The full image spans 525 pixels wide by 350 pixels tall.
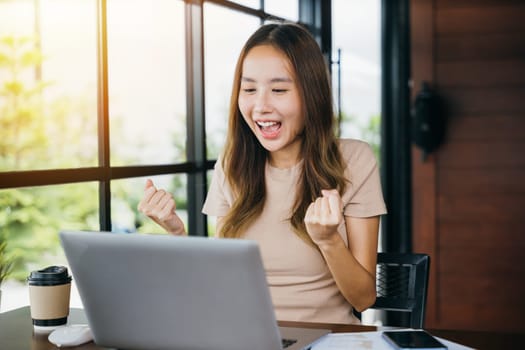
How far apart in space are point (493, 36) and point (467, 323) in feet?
5.17

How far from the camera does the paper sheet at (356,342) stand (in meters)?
1.39

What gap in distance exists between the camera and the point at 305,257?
1946 mm

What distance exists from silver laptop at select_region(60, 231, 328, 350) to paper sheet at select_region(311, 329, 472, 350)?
19 cm

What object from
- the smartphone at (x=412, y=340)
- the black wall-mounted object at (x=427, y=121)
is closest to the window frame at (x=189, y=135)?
the black wall-mounted object at (x=427, y=121)

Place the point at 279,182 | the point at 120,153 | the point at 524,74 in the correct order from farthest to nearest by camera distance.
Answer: the point at 524,74, the point at 120,153, the point at 279,182

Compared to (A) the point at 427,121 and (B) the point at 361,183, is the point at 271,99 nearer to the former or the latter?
(B) the point at 361,183

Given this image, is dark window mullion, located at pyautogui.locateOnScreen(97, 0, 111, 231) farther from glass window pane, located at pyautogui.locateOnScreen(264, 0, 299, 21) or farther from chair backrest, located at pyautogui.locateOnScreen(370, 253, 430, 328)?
glass window pane, located at pyautogui.locateOnScreen(264, 0, 299, 21)

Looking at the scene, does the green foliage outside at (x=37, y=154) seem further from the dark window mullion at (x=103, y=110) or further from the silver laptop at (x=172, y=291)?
the silver laptop at (x=172, y=291)

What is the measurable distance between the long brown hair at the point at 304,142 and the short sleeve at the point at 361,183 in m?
0.03

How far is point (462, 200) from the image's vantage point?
4.36m

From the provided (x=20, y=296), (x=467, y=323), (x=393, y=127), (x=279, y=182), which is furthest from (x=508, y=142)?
(x=20, y=296)

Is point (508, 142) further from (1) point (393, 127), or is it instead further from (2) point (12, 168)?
(2) point (12, 168)

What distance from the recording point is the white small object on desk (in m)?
1.47

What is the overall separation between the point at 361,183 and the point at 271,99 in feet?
1.02
